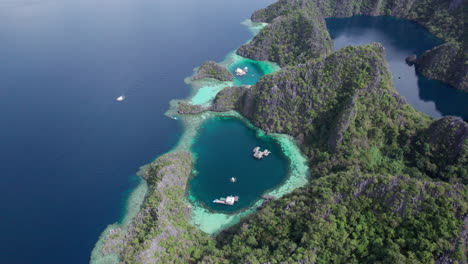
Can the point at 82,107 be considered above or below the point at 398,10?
below

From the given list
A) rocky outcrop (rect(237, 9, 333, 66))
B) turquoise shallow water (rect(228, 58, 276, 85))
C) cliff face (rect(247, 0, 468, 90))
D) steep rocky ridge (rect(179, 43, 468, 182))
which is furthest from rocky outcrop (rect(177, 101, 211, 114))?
cliff face (rect(247, 0, 468, 90))

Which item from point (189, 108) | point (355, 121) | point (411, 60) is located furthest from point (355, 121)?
point (411, 60)

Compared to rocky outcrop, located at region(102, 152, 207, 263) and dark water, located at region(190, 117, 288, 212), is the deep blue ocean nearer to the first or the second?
rocky outcrop, located at region(102, 152, 207, 263)

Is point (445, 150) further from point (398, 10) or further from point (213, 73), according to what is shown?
point (398, 10)

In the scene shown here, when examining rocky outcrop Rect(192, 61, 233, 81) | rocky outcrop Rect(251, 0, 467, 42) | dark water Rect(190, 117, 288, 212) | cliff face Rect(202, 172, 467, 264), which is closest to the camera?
cliff face Rect(202, 172, 467, 264)

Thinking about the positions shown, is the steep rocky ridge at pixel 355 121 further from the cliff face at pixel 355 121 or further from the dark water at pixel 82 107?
the dark water at pixel 82 107

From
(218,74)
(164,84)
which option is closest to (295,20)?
(218,74)

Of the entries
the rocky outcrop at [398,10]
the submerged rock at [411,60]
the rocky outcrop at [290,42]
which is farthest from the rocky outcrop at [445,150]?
the rocky outcrop at [398,10]
